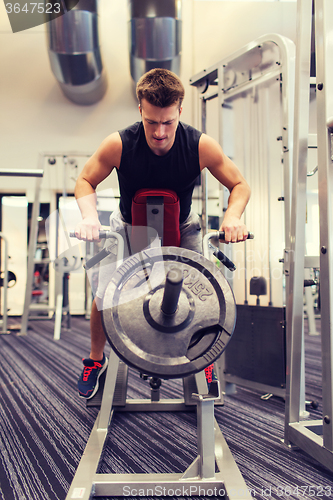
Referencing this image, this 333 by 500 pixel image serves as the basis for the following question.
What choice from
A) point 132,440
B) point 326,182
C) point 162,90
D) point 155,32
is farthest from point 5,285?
point 326,182

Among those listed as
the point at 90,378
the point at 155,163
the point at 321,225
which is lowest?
the point at 90,378

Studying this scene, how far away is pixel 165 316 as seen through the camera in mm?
781

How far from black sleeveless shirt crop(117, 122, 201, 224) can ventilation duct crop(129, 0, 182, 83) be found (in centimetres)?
230

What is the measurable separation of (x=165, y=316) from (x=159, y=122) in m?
0.63

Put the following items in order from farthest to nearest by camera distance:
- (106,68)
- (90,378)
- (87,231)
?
(106,68) → (90,378) → (87,231)

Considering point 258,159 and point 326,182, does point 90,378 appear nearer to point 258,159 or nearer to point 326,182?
point 326,182

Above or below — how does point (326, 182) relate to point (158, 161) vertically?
below

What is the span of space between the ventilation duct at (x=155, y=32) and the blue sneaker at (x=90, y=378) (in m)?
2.86

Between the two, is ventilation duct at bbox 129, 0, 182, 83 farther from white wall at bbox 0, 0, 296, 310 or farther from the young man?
the young man

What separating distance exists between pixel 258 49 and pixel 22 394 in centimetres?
221

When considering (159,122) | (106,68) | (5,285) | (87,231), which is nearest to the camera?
(87,231)

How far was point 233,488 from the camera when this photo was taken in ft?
3.00

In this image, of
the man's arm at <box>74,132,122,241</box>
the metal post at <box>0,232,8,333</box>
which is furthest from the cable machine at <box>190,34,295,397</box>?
the metal post at <box>0,232,8,333</box>

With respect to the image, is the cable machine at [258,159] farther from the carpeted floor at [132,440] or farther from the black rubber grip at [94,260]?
the black rubber grip at [94,260]
